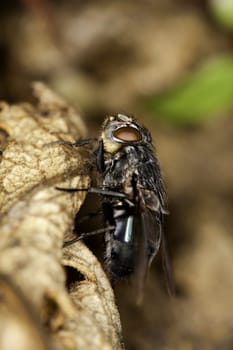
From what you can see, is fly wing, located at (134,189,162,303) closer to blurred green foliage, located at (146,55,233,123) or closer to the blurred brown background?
the blurred brown background

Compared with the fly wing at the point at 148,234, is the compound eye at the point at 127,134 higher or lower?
higher

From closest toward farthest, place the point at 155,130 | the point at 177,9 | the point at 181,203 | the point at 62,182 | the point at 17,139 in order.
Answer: the point at 62,182, the point at 17,139, the point at 181,203, the point at 155,130, the point at 177,9

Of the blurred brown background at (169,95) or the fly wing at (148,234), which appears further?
the blurred brown background at (169,95)

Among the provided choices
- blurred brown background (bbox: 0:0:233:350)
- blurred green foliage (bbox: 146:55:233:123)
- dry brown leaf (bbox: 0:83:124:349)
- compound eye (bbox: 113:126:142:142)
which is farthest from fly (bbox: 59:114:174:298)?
blurred green foliage (bbox: 146:55:233:123)

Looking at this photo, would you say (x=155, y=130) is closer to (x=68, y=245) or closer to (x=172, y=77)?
(x=172, y=77)

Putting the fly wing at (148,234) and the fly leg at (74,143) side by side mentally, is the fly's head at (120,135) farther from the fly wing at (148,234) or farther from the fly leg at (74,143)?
the fly wing at (148,234)

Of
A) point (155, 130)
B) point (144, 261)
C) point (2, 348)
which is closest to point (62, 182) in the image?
point (144, 261)

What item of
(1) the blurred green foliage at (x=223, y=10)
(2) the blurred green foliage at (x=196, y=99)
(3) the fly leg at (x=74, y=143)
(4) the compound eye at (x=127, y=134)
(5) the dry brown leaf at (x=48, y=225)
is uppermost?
(1) the blurred green foliage at (x=223, y=10)

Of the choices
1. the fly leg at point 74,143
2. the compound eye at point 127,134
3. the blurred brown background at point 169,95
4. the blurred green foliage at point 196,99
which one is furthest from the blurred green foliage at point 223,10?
the fly leg at point 74,143
